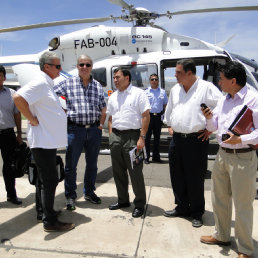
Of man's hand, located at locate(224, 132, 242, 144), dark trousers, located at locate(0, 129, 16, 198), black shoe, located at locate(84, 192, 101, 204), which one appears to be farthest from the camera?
black shoe, located at locate(84, 192, 101, 204)

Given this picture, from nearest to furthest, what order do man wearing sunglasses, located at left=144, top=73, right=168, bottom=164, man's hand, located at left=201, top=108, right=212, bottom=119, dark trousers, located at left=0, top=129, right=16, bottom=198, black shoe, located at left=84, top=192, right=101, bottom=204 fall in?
1. man's hand, located at left=201, top=108, right=212, bottom=119
2. dark trousers, located at left=0, top=129, right=16, bottom=198
3. black shoe, located at left=84, top=192, right=101, bottom=204
4. man wearing sunglasses, located at left=144, top=73, right=168, bottom=164

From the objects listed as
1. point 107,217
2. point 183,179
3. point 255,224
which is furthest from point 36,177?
point 255,224

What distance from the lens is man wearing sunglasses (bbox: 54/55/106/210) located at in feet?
11.7

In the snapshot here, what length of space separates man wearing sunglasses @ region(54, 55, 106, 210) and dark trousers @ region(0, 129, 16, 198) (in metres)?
0.81

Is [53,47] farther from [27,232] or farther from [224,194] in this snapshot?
[224,194]

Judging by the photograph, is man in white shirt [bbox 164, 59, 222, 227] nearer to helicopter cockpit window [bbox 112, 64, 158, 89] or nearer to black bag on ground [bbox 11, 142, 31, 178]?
black bag on ground [bbox 11, 142, 31, 178]

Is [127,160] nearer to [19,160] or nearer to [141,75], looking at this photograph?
[19,160]

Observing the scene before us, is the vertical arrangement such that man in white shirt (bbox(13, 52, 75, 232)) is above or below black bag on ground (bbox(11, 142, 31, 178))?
above

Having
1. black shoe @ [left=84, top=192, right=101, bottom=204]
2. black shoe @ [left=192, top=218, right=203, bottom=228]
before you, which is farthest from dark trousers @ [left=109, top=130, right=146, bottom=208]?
black shoe @ [left=192, top=218, right=203, bottom=228]

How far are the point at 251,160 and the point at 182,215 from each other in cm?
139

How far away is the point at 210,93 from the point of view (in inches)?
119

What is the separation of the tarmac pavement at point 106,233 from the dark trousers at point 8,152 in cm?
25

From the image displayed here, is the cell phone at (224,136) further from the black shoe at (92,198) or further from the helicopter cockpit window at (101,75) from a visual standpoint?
the helicopter cockpit window at (101,75)

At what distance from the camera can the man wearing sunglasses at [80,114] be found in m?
3.56
